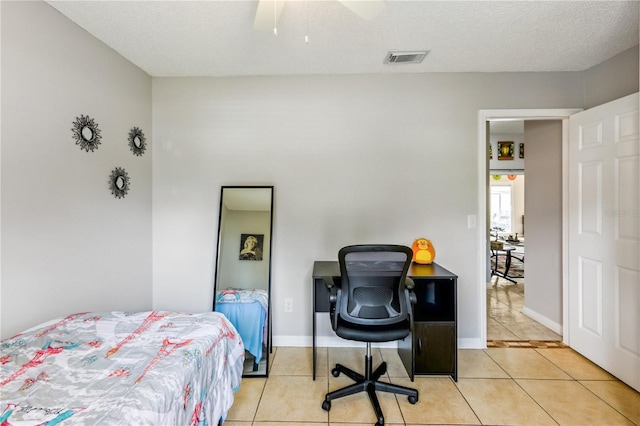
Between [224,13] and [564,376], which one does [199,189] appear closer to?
[224,13]

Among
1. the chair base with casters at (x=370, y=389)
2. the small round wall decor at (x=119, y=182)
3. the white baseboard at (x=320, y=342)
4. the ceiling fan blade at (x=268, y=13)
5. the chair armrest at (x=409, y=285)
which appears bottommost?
the white baseboard at (x=320, y=342)

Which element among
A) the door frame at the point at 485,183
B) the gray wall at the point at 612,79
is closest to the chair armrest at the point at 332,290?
the door frame at the point at 485,183

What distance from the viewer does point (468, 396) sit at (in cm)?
193

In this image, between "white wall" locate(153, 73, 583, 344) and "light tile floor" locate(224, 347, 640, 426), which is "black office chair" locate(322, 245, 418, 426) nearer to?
"light tile floor" locate(224, 347, 640, 426)

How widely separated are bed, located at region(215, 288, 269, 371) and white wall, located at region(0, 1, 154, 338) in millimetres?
799

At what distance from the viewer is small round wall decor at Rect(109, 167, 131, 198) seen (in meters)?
2.21

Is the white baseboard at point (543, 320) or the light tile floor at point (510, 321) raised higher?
the white baseboard at point (543, 320)

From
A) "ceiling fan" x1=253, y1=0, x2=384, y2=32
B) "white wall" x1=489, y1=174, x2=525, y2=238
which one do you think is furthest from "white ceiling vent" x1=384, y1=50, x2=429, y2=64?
"white wall" x1=489, y1=174, x2=525, y2=238

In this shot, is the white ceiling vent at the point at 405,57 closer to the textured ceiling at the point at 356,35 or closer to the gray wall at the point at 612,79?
the textured ceiling at the point at 356,35

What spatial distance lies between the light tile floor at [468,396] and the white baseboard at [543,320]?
0.44 meters

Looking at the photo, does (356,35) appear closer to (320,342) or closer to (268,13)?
(268,13)

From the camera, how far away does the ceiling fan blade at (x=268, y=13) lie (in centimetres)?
137

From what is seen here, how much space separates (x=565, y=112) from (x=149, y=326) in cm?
362

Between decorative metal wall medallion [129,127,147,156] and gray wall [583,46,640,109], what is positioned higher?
gray wall [583,46,640,109]
